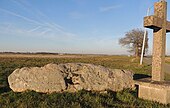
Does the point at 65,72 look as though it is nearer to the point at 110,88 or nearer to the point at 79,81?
the point at 79,81

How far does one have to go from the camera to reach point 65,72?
27.9ft

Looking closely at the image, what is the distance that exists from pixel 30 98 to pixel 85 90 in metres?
2.21

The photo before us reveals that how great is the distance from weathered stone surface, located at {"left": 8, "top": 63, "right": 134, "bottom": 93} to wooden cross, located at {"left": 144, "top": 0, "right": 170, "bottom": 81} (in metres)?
1.85

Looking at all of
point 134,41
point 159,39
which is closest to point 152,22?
point 159,39

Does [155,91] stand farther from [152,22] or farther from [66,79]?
[66,79]

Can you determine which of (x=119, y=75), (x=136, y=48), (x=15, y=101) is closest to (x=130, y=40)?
(x=136, y=48)

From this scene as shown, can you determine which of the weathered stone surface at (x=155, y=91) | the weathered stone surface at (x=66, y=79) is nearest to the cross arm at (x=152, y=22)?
the weathered stone surface at (x=155, y=91)

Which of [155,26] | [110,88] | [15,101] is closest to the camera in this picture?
[15,101]

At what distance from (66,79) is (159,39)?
12.1 feet

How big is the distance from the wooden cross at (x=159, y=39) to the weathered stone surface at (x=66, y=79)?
6.07ft

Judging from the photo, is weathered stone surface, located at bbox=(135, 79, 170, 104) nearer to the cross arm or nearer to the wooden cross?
the wooden cross

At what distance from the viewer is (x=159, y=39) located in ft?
25.1

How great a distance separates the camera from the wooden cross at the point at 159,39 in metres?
7.57

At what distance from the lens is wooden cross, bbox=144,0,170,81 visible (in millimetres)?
7571
